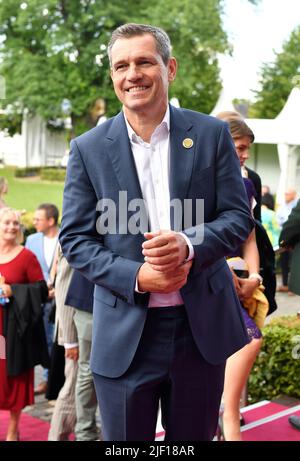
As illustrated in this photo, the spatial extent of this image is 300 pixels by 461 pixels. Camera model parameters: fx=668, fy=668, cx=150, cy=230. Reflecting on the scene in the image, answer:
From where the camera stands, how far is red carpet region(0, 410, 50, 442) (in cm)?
546

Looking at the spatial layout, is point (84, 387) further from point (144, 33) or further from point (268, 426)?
point (144, 33)

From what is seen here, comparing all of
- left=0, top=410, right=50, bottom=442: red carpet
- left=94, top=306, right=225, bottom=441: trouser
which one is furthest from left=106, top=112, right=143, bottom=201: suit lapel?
left=0, top=410, right=50, bottom=442: red carpet

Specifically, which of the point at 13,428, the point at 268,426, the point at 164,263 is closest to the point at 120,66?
the point at 164,263

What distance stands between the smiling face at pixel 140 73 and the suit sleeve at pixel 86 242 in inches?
10.3

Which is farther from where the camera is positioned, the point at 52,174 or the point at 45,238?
the point at 52,174

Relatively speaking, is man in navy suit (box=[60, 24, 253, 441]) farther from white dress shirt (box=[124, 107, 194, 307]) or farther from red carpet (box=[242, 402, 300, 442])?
red carpet (box=[242, 402, 300, 442])

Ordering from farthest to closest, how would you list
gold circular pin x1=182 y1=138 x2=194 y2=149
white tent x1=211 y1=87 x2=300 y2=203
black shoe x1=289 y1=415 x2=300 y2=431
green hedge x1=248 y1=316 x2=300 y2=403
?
white tent x1=211 y1=87 x2=300 y2=203 → green hedge x1=248 y1=316 x2=300 y2=403 → black shoe x1=289 y1=415 x2=300 y2=431 → gold circular pin x1=182 y1=138 x2=194 y2=149

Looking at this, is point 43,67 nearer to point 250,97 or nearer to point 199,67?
point 199,67

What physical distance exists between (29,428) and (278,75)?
791 inches

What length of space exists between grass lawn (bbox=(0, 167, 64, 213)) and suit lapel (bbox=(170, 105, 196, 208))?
22977 mm

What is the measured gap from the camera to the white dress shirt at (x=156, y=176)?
7.20 ft

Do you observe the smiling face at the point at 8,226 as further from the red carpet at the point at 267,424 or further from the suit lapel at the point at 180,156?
the suit lapel at the point at 180,156

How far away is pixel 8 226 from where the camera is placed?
5301 millimetres

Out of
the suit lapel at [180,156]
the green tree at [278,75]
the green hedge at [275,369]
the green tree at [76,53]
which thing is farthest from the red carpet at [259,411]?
the green tree at [76,53]
